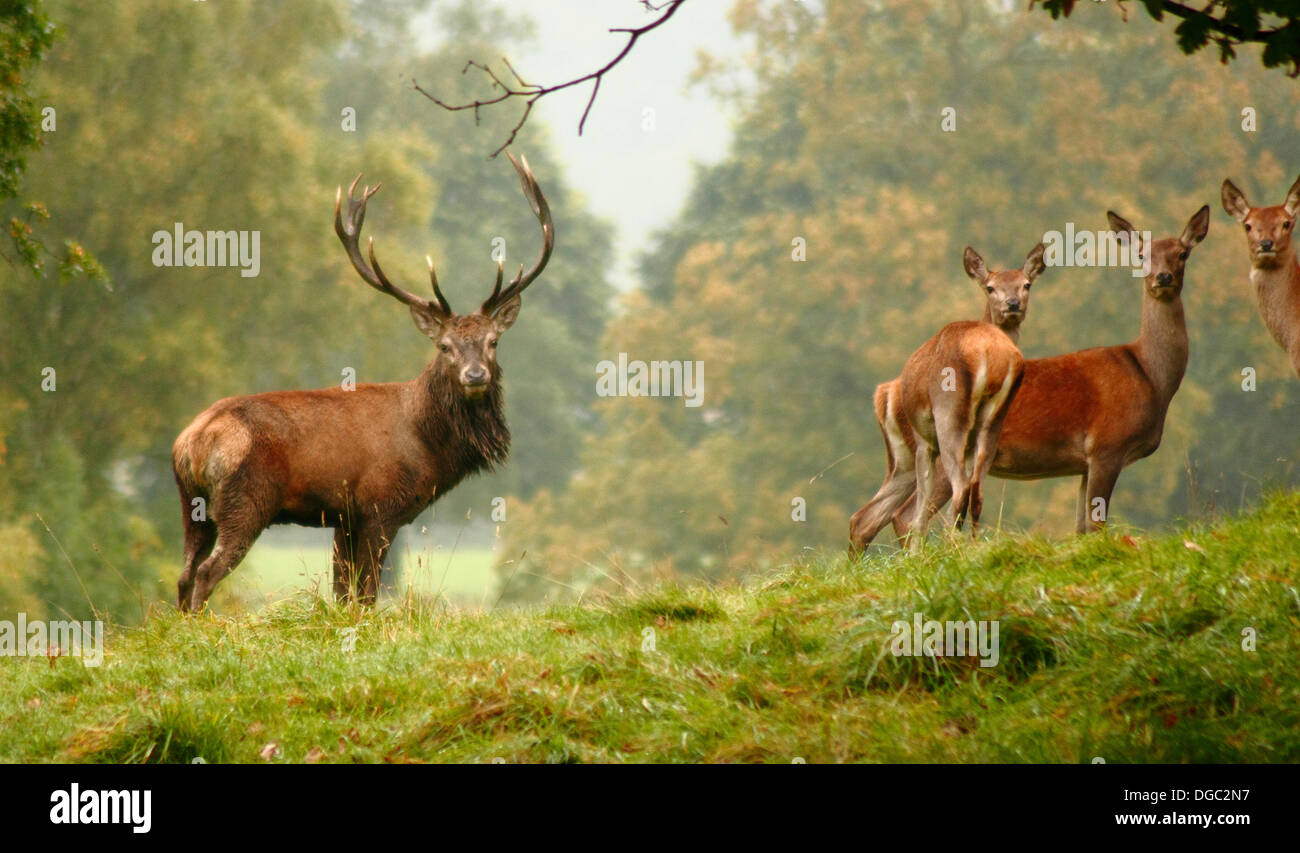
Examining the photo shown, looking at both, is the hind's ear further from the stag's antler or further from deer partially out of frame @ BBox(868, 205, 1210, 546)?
the stag's antler

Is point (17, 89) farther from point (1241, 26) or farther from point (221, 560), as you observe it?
point (1241, 26)

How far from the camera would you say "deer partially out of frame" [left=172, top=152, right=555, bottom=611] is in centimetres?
864

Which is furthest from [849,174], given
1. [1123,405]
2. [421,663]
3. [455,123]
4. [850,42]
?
[421,663]

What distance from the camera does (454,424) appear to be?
30.3 feet

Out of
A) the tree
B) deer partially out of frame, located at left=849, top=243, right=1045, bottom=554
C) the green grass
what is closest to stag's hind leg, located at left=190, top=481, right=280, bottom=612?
the green grass

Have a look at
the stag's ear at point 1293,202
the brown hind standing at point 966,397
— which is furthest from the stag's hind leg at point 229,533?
the stag's ear at point 1293,202

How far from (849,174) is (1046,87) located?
5.32m

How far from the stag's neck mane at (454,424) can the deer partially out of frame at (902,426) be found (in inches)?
97.8

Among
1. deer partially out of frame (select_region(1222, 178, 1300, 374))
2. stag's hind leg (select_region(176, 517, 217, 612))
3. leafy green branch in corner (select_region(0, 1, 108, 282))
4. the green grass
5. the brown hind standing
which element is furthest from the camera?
leafy green branch in corner (select_region(0, 1, 108, 282))

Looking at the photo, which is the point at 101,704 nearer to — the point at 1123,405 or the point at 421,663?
the point at 421,663

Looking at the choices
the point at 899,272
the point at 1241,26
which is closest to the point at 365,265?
the point at 1241,26

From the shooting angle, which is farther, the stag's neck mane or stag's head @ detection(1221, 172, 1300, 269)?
the stag's neck mane

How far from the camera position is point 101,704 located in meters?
6.12

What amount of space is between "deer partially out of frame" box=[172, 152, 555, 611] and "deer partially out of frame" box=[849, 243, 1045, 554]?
2.48 meters
